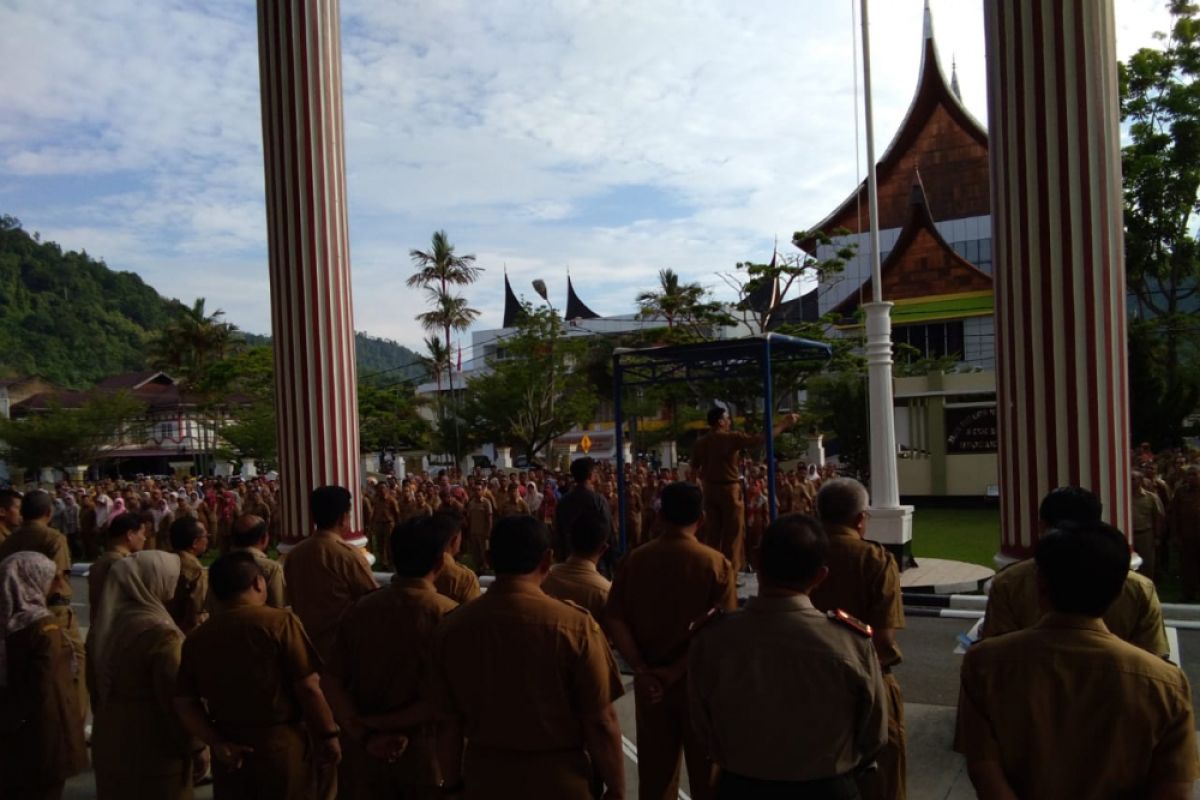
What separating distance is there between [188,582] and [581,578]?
1894 millimetres

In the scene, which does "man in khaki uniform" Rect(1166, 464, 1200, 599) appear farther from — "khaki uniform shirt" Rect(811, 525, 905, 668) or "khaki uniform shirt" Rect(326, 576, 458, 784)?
"khaki uniform shirt" Rect(326, 576, 458, 784)

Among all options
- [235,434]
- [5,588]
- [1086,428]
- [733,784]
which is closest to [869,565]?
[733,784]

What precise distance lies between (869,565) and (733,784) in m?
1.50

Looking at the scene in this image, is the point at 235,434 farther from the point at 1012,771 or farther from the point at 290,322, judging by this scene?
the point at 1012,771

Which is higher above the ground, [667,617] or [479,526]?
[667,617]

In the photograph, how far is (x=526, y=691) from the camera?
9.74 ft

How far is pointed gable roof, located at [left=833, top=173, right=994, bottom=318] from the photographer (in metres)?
33.8

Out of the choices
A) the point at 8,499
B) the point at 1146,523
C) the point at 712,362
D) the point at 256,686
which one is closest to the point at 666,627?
the point at 256,686

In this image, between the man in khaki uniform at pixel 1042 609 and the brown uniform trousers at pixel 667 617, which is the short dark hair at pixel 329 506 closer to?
the brown uniform trousers at pixel 667 617

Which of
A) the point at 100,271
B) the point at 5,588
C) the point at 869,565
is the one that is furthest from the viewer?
the point at 100,271

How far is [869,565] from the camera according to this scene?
4.01 metres

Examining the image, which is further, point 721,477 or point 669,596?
point 721,477

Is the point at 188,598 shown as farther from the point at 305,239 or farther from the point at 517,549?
the point at 305,239

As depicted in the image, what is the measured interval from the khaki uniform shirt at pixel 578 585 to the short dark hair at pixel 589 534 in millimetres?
90
